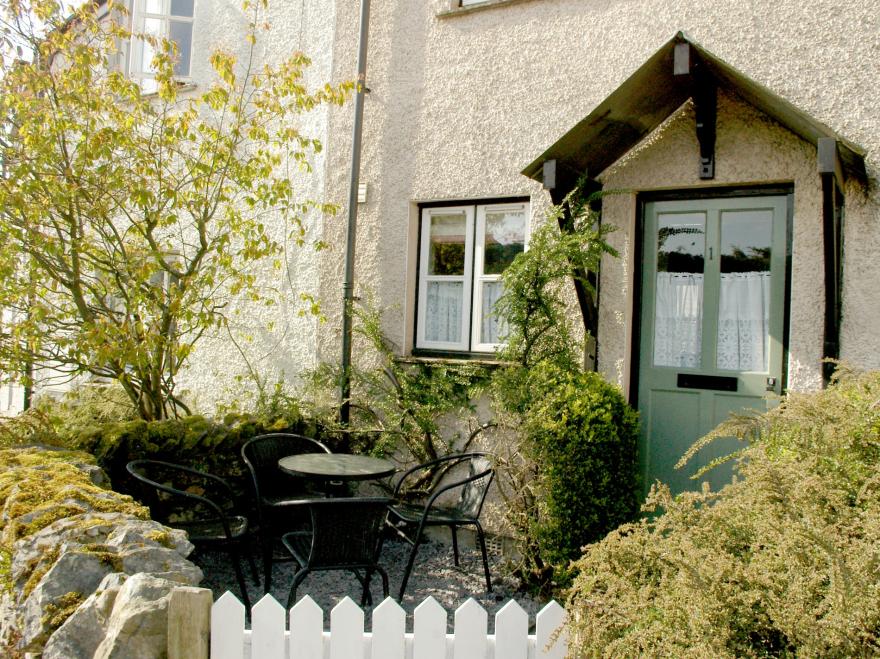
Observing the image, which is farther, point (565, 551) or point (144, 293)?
point (144, 293)

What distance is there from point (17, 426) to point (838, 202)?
18.6 ft

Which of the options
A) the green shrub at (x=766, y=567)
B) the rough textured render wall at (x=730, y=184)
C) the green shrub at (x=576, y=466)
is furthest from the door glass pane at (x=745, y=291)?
the green shrub at (x=766, y=567)

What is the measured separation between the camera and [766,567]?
2.35 meters

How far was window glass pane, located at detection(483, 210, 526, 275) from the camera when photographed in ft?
21.9

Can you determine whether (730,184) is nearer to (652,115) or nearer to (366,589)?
(652,115)

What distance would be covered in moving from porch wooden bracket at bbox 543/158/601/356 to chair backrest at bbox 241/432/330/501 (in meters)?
2.26

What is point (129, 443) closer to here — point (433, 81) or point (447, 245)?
point (447, 245)

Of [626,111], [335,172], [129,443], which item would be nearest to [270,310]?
[335,172]

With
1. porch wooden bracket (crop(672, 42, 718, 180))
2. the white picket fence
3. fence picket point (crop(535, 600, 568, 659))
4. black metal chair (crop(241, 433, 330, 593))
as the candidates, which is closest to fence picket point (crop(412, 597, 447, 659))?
the white picket fence

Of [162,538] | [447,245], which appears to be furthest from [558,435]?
[447,245]

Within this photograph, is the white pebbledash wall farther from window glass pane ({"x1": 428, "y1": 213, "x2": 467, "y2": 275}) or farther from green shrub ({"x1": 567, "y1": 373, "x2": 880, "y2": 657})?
green shrub ({"x1": 567, "y1": 373, "x2": 880, "y2": 657})

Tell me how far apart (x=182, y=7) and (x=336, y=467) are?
6616mm

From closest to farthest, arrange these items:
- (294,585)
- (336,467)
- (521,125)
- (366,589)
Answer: (294,585), (366,589), (336,467), (521,125)

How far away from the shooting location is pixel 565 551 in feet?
16.2
